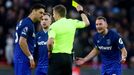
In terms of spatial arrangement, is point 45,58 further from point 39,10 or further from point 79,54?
point 79,54

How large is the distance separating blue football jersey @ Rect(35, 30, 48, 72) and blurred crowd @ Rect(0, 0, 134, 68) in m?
5.00

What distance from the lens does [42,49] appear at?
538 inches

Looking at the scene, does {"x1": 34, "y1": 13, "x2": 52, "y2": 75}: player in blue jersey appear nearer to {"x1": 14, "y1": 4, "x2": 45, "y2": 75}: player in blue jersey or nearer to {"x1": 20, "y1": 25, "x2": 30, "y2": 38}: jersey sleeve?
{"x1": 14, "y1": 4, "x2": 45, "y2": 75}: player in blue jersey

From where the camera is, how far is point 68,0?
21297mm

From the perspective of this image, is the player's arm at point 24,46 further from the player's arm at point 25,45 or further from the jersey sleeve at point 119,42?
the jersey sleeve at point 119,42

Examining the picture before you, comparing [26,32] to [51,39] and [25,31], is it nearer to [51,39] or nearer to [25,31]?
[25,31]

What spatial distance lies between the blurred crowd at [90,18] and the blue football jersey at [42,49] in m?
5.00

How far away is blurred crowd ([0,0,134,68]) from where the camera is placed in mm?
19453

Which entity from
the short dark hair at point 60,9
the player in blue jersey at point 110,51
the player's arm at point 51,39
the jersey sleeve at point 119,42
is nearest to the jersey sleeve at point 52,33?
the player's arm at point 51,39

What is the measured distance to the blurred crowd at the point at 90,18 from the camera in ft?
63.8

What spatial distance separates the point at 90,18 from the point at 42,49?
6912 millimetres

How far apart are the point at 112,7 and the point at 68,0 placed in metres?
1.77

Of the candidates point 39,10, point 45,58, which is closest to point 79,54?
point 45,58

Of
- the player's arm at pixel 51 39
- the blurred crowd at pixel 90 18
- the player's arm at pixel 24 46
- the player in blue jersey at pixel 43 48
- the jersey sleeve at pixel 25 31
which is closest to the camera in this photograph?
the player's arm at pixel 51 39
